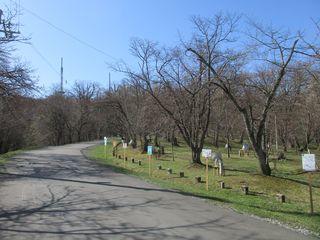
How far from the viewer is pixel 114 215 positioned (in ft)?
39.1

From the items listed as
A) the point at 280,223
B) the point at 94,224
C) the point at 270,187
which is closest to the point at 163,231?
the point at 94,224

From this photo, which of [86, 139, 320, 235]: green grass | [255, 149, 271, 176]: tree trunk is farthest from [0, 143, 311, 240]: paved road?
[255, 149, 271, 176]: tree trunk

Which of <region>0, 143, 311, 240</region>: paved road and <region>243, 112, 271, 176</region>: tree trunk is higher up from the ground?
<region>243, 112, 271, 176</region>: tree trunk

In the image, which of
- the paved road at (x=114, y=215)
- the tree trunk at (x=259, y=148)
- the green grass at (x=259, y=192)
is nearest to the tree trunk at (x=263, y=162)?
the tree trunk at (x=259, y=148)

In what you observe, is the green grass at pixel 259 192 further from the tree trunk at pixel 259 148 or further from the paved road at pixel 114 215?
the paved road at pixel 114 215

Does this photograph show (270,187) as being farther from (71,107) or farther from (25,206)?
(71,107)

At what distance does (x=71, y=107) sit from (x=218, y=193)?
79.0m

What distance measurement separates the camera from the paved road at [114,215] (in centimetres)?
980

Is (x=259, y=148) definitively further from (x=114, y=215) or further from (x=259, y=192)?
(x=114, y=215)

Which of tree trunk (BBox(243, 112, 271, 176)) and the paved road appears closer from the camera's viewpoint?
the paved road

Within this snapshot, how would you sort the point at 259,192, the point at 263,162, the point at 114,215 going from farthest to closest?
the point at 263,162 → the point at 259,192 → the point at 114,215

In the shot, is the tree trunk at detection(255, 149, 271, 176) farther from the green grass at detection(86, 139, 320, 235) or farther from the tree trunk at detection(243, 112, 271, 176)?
the green grass at detection(86, 139, 320, 235)

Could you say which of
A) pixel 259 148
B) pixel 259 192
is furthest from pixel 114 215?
pixel 259 148

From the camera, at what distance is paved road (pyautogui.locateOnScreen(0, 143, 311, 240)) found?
9797 millimetres
